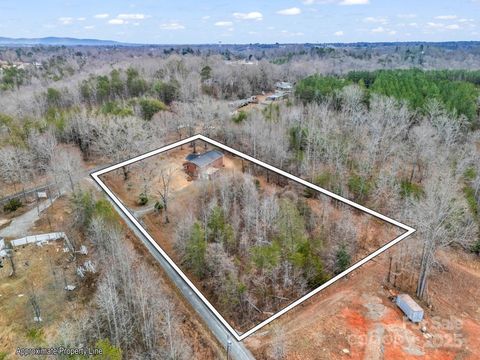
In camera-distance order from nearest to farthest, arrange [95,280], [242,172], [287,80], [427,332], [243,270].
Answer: [243,270] → [427,332] → [95,280] → [242,172] → [287,80]

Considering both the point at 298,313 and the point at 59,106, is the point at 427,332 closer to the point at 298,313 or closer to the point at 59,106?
the point at 298,313

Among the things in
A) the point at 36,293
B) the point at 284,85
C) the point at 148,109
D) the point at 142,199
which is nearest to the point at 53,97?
the point at 148,109

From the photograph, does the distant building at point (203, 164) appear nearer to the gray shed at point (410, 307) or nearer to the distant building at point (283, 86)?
the gray shed at point (410, 307)

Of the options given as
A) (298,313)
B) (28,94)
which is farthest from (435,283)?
(28,94)

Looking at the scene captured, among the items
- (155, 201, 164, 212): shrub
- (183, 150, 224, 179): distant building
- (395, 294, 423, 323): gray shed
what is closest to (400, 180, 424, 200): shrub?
(395, 294, 423, 323): gray shed

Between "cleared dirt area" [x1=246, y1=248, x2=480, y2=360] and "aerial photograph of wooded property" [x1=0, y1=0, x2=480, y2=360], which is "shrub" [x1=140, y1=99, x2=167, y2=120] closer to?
"aerial photograph of wooded property" [x1=0, y1=0, x2=480, y2=360]

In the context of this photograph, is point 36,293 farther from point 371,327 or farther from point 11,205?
point 371,327

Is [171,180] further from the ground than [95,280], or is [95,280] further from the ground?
[171,180]

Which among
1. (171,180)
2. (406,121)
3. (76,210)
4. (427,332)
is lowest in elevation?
(427,332)
